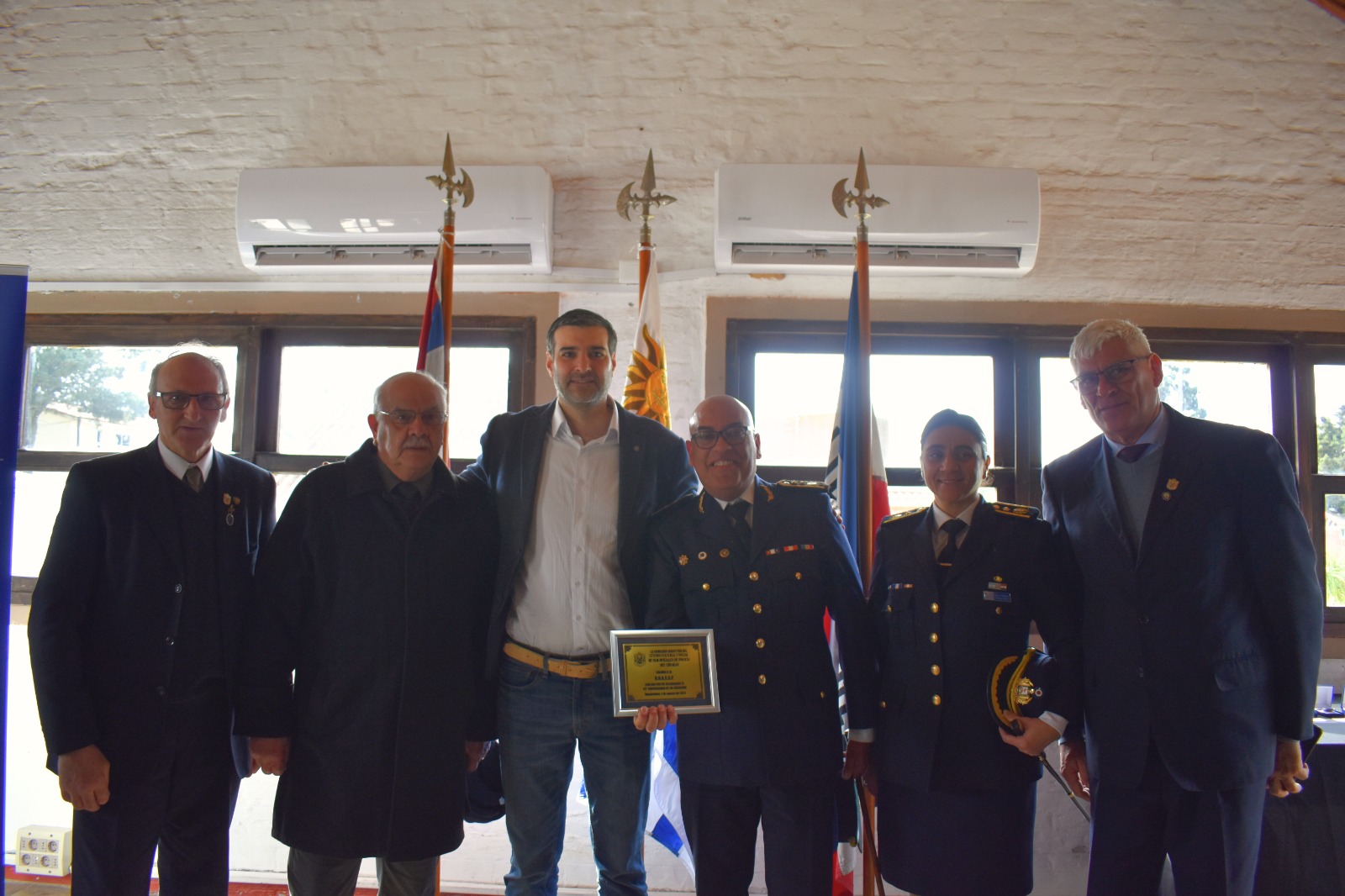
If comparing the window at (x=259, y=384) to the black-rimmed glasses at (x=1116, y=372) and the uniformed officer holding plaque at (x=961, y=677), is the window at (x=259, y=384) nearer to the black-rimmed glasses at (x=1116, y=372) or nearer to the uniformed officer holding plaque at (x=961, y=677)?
the uniformed officer holding plaque at (x=961, y=677)

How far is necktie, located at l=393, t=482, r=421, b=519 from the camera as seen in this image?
192 cm

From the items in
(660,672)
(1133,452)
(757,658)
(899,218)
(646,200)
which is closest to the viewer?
(660,672)

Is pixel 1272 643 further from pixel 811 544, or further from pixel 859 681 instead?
pixel 811 544

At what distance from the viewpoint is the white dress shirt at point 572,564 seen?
1.97 meters

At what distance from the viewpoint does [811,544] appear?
193 centimetres

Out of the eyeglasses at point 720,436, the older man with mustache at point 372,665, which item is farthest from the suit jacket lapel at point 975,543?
the older man with mustache at point 372,665

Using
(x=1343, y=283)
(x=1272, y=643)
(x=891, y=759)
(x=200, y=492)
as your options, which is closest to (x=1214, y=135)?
(x=1343, y=283)

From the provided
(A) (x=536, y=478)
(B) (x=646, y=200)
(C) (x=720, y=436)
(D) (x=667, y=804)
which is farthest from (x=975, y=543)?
(B) (x=646, y=200)

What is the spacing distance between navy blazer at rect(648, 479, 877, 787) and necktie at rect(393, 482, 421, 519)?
1.97 ft

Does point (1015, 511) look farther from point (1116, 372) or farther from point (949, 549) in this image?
point (1116, 372)

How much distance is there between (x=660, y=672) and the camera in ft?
5.73

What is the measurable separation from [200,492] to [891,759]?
182cm

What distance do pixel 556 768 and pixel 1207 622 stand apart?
1579mm

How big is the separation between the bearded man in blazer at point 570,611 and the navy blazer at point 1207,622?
44.0 inches
